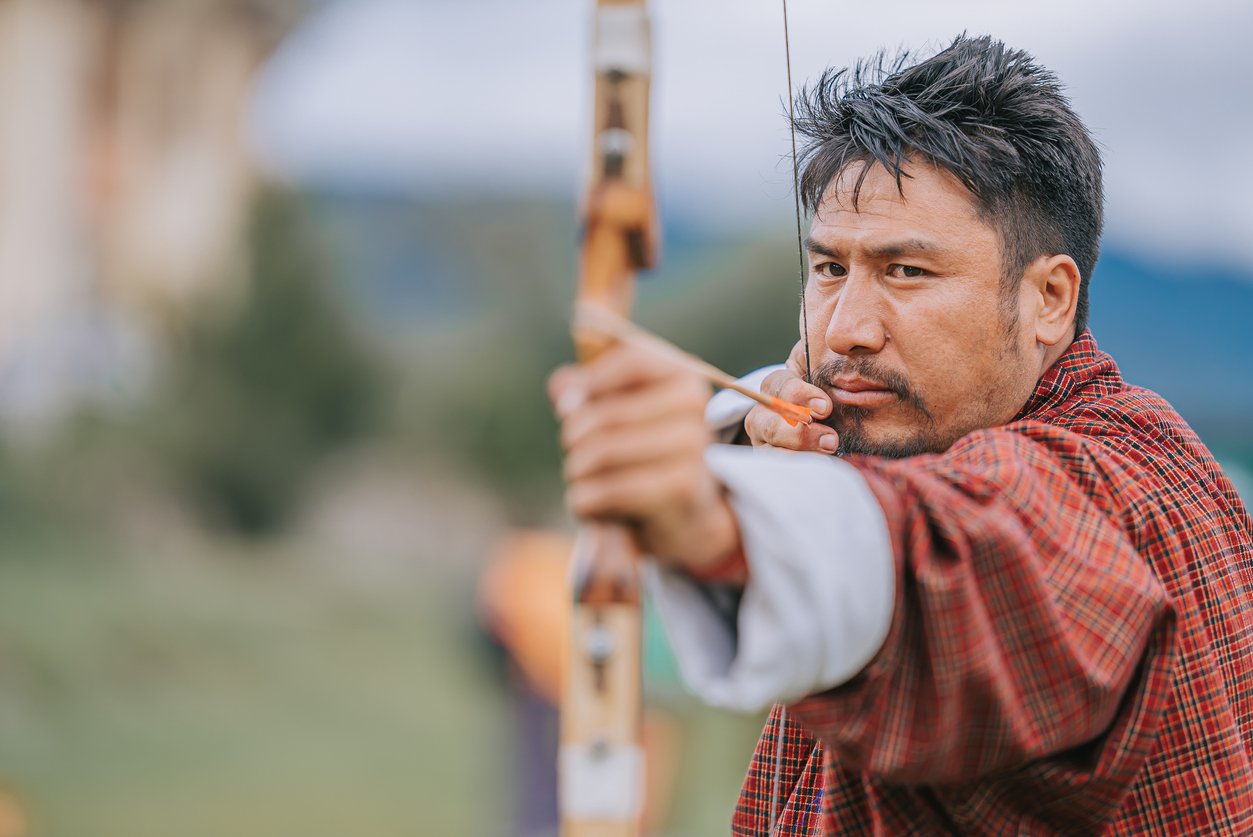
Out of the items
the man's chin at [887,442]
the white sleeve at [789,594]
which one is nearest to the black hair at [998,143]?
the man's chin at [887,442]

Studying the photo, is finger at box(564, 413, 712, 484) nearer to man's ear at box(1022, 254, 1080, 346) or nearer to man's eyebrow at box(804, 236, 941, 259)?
man's eyebrow at box(804, 236, 941, 259)

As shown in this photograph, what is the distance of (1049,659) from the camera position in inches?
36.7

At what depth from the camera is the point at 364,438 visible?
15.2 metres

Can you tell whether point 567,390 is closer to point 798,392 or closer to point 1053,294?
point 798,392

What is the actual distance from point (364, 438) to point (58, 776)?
7.67 meters

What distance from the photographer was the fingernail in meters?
0.81

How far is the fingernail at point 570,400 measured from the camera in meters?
0.81

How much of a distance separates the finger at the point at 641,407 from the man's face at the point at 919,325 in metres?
0.66

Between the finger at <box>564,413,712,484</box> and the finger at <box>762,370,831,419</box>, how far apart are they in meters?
0.69

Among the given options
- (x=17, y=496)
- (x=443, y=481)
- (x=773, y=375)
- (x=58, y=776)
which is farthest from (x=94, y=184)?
(x=773, y=375)

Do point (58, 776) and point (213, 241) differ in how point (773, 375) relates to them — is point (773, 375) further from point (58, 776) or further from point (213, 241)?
point (213, 241)

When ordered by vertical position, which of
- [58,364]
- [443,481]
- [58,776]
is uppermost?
[58,364]

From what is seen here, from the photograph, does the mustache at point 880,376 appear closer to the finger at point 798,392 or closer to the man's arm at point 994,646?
the finger at point 798,392

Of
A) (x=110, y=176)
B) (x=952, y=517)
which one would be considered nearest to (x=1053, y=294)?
(x=952, y=517)
